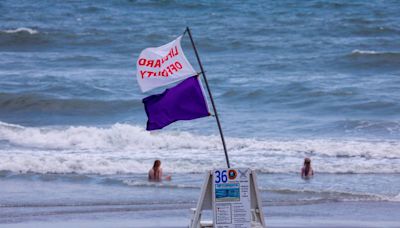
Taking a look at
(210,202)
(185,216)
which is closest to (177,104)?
(210,202)

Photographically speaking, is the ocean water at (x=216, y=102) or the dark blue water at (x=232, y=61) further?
the dark blue water at (x=232, y=61)

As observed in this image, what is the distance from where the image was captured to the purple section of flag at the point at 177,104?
9344mm

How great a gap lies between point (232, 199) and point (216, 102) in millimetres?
15744

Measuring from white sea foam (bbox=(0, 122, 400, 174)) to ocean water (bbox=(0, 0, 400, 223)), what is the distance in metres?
0.04

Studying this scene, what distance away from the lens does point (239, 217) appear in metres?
9.29

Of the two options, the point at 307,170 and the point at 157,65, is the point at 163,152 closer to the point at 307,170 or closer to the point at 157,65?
the point at 307,170

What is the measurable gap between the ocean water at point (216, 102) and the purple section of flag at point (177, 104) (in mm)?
3900

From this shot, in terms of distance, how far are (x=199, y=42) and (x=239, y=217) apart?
85.3 ft

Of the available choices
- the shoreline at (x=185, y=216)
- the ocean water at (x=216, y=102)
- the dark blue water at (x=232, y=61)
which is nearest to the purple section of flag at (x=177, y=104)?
the shoreline at (x=185, y=216)

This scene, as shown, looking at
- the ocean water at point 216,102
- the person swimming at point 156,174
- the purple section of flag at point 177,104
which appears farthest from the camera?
the person swimming at point 156,174

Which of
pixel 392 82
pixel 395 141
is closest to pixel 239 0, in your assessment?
pixel 392 82

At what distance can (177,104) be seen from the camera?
9.38m

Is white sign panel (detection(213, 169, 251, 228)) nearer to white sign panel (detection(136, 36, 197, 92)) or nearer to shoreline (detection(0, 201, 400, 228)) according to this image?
white sign panel (detection(136, 36, 197, 92))

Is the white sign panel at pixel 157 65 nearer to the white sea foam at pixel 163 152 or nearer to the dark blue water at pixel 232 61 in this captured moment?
the white sea foam at pixel 163 152
